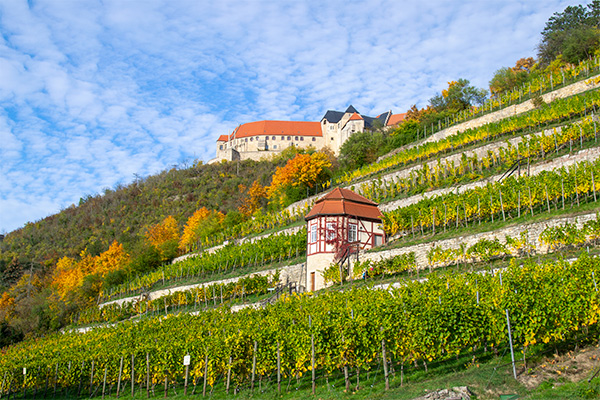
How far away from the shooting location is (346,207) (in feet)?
105

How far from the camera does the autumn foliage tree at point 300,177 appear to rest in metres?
52.6

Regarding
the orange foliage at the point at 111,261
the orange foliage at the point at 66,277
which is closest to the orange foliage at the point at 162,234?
the orange foliage at the point at 111,261

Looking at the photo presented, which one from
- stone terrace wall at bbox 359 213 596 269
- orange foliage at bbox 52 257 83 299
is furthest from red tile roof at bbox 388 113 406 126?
stone terrace wall at bbox 359 213 596 269

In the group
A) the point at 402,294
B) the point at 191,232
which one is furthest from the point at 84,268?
the point at 402,294

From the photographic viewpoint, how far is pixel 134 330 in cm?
2609

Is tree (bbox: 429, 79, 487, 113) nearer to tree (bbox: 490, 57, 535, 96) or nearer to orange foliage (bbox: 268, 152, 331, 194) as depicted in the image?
tree (bbox: 490, 57, 535, 96)

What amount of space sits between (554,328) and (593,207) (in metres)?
11.7

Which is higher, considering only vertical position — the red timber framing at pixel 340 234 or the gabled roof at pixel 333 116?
the gabled roof at pixel 333 116

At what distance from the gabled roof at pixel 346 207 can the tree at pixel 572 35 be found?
32229mm

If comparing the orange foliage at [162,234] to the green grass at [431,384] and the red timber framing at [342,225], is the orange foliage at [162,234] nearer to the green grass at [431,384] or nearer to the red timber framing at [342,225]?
the red timber framing at [342,225]

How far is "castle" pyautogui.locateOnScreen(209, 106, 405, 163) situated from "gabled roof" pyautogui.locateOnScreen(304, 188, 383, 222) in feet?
197

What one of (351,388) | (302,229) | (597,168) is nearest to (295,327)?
(351,388)

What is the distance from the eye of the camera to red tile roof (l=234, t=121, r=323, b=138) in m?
102

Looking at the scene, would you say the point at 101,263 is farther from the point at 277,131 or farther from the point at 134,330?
the point at 277,131
